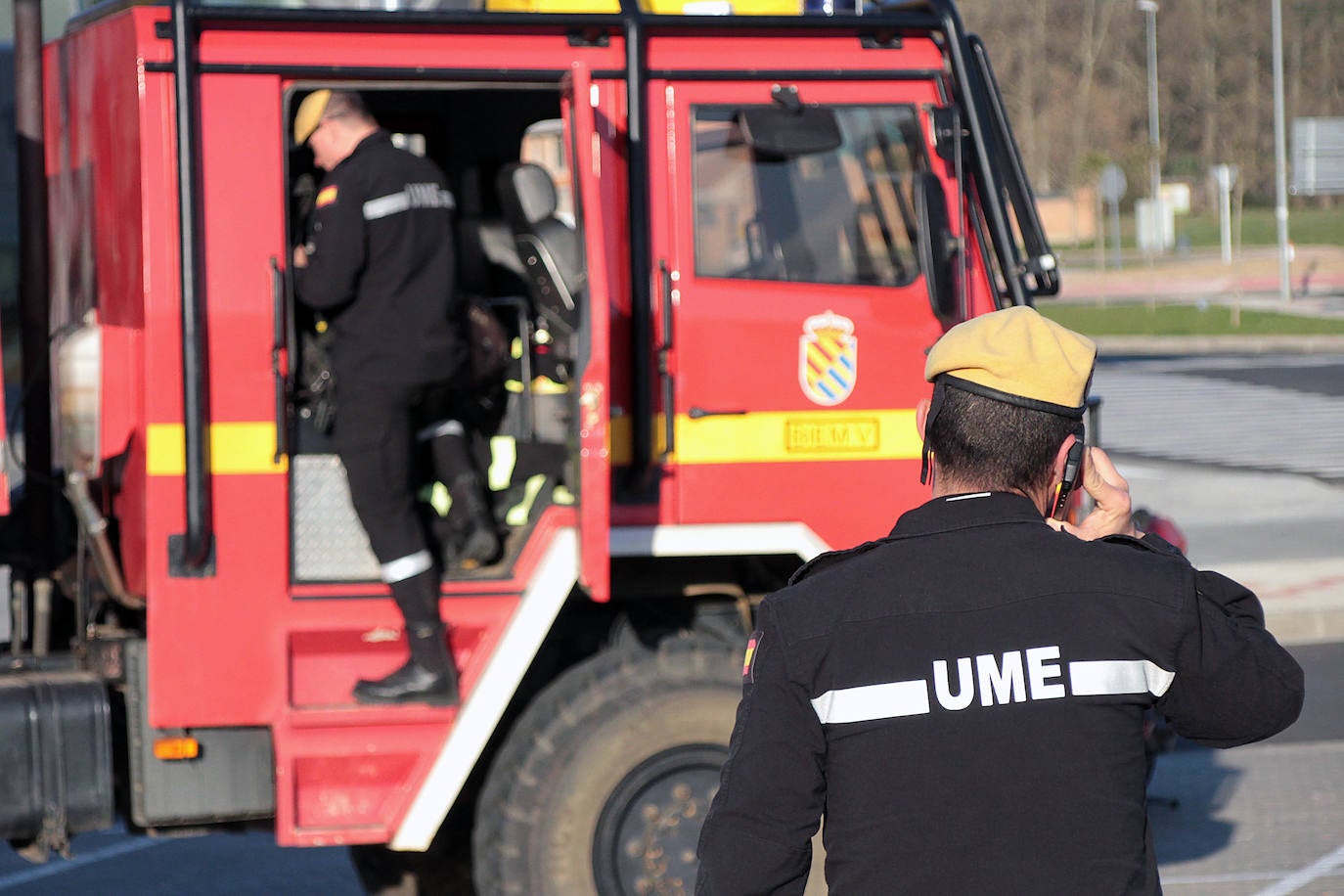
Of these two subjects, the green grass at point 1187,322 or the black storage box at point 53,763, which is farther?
the green grass at point 1187,322

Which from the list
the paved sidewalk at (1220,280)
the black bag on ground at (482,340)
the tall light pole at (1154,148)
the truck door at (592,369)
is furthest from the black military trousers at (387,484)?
the tall light pole at (1154,148)

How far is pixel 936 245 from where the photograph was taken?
4465 millimetres

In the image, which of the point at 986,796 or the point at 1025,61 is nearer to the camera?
the point at 986,796

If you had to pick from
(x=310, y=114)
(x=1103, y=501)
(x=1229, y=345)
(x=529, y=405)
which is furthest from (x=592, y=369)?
(x=1229, y=345)

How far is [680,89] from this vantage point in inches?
180

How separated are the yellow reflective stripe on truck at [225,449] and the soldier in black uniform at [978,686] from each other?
2478mm

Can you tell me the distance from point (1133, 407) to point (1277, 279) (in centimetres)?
2578

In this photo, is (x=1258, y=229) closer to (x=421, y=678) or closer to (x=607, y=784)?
(x=607, y=784)

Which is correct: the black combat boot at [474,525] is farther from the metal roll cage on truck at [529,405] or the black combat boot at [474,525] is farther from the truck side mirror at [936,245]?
the truck side mirror at [936,245]

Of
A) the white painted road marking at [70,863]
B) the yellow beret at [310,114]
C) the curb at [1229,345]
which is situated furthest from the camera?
the curb at [1229,345]

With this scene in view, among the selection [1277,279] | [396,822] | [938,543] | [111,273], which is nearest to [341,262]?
[111,273]

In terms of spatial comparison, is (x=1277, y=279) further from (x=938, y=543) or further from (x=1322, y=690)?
(x=938, y=543)

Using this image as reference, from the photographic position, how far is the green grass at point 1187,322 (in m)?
29.3

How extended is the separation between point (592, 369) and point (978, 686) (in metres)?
2.23
